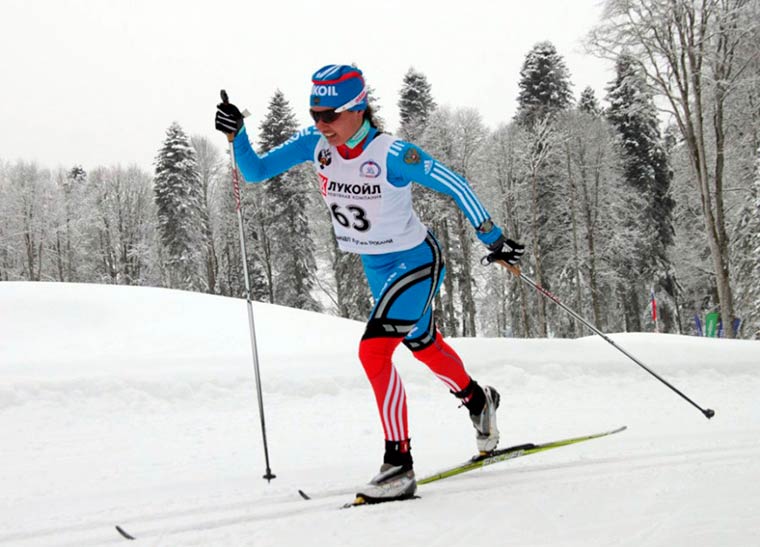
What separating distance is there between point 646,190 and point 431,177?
94.6ft

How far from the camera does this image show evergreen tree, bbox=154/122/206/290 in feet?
110

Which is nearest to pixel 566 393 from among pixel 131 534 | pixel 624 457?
pixel 624 457

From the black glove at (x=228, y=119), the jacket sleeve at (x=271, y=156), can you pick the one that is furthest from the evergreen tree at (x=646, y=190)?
the black glove at (x=228, y=119)

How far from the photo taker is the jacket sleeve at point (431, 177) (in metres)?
3.38

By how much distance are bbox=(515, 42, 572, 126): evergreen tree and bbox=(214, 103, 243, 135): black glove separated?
86.7 ft

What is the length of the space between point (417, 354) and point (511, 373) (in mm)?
3208

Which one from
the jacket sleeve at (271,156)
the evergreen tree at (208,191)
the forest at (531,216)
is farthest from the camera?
the evergreen tree at (208,191)

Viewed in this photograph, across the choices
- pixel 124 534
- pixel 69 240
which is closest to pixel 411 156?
pixel 124 534

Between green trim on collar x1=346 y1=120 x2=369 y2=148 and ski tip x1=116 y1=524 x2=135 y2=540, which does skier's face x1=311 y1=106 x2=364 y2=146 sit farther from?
ski tip x1=116 y1=524 x2=135 y2=540

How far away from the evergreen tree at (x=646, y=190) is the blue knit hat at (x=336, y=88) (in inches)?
1087

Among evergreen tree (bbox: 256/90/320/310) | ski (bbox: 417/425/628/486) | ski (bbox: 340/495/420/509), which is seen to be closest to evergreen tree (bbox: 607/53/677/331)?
evergreen tree (bbox: 256/90/320/310)

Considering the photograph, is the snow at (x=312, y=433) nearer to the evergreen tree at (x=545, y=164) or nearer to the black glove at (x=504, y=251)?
the black glove at (x=504, y=251)

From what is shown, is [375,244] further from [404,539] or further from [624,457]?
[624,457]

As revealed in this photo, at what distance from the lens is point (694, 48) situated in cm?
1444
